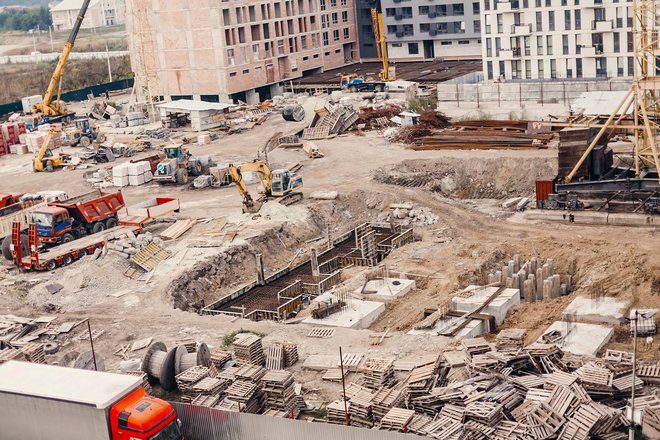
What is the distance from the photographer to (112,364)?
3119 cm

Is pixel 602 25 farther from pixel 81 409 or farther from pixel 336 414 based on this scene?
pixel 81 409

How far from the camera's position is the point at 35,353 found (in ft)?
103

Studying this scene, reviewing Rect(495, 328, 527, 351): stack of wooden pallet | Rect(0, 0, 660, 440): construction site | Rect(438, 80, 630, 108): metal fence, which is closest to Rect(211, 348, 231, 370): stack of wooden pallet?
Rect(0, 0, 660, 440): construction site

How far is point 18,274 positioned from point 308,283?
12602mm

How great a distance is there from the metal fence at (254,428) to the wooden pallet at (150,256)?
16805 millimetres

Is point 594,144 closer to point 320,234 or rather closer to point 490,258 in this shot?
point 490,258

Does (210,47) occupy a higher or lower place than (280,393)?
higher

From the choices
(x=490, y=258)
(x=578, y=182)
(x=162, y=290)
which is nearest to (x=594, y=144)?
(x=578, y=182)

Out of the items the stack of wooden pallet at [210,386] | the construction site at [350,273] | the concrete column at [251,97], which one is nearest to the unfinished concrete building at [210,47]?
the concrete column at [251,97]

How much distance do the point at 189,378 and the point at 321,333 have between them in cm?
638

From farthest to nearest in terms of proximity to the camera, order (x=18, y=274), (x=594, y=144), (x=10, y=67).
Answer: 1. (x=10, y=67)
2. (x=594, y=144)
3. (x=18, y=274)

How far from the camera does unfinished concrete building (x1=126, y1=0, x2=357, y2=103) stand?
8362cm

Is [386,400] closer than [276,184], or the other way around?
[386,400]

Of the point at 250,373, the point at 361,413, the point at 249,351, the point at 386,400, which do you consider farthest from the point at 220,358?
the point at 386,400
